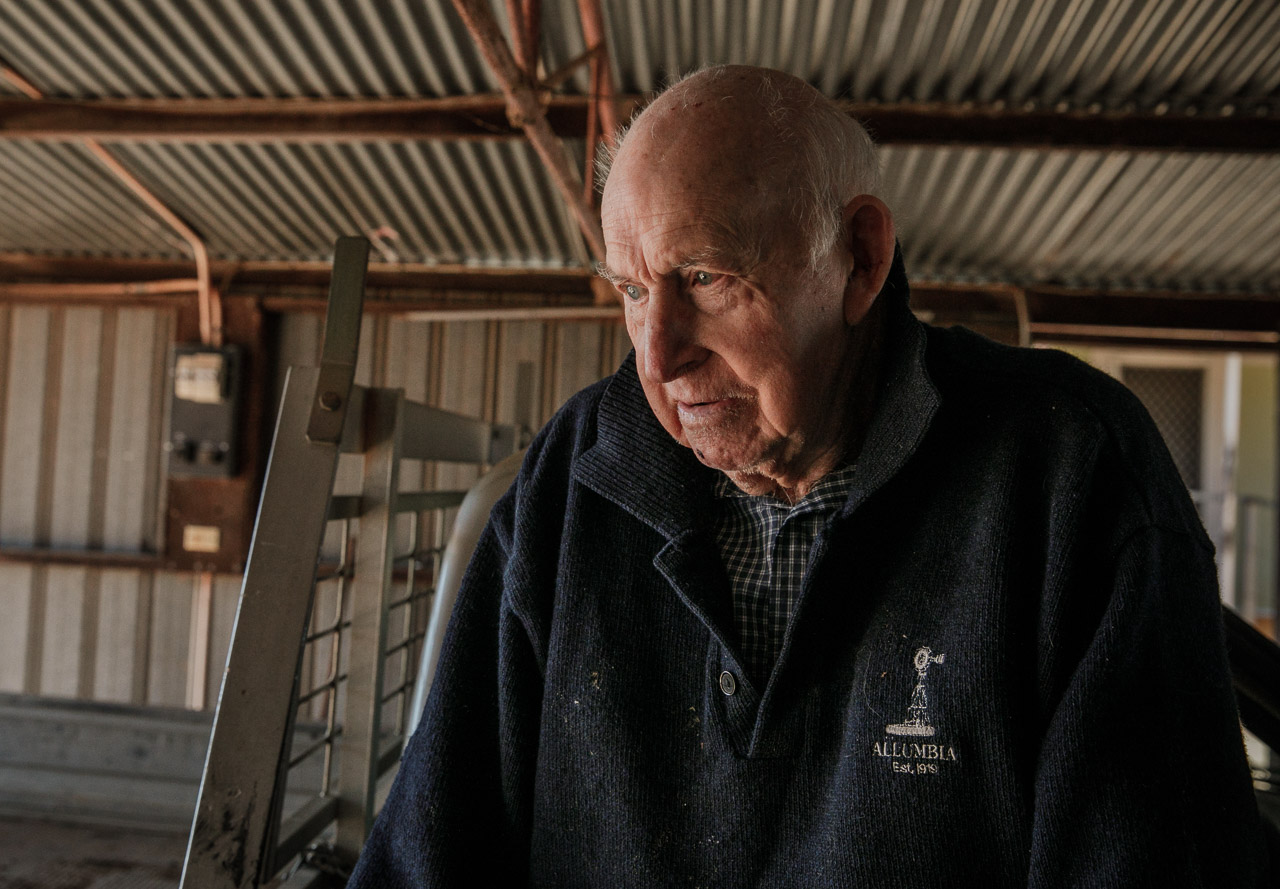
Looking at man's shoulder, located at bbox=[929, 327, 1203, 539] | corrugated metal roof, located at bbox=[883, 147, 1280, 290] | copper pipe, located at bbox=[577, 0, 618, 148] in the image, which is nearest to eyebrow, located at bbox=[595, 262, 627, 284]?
man's shoulder, located at bbox=[929, 327, 1203, 539]

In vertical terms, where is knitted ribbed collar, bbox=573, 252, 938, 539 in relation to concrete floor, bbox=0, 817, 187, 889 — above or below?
above

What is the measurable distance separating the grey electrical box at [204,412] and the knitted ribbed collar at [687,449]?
4.57 m

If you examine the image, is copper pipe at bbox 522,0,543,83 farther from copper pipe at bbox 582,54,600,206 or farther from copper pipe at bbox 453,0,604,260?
copper pipe at bbox 582,54,600,206

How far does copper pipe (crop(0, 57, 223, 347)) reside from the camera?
12.1 ft

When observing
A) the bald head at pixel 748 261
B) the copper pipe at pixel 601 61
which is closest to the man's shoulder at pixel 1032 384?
the bald head at pixel 748 261

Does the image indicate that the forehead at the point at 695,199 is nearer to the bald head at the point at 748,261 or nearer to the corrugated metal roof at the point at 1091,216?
the bald head at the point at 748,261

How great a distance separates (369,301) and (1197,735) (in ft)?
17.0

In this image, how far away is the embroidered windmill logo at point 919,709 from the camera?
95cm

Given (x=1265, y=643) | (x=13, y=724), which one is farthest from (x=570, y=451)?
(x=13, y=724)

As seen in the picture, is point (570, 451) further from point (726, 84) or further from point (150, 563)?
point (150, 563)

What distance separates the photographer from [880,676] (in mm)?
982

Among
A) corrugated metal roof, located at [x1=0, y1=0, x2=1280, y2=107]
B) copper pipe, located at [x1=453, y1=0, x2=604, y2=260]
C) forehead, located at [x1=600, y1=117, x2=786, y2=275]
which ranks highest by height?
corrugated metal roof, located at [x1=0, y1=0, x2=1280, y2=107]

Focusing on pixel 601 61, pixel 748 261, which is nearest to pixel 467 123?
pixel 601 61

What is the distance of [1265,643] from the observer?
125 cm
